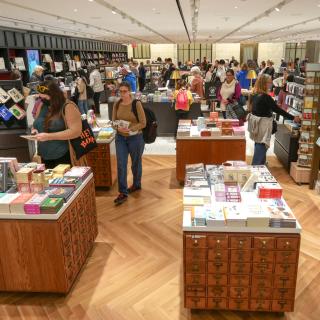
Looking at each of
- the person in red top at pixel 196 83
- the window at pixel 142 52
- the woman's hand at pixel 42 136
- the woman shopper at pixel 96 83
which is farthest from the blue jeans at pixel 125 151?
the window at pixel 142 52

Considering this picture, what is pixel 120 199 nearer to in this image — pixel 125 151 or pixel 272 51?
pixel 125 151

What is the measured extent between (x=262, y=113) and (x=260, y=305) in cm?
305

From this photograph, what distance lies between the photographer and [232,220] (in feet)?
8.53

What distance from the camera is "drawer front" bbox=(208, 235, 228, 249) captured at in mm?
2623

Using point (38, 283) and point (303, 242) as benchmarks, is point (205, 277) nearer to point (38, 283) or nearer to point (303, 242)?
point (38, 283)

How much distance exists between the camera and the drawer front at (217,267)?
2678mm

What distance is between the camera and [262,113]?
5.16 meters

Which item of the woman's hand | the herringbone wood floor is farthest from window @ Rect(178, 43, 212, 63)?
the woman's hand

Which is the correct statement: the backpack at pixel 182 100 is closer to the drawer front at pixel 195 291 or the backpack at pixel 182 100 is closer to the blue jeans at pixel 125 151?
the blue jeans at pixel 125 151

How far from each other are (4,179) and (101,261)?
121 centimetres

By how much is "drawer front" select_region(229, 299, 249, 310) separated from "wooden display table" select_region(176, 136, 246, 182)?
2698 millimetres

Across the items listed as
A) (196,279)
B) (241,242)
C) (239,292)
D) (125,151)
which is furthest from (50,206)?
(125,151)

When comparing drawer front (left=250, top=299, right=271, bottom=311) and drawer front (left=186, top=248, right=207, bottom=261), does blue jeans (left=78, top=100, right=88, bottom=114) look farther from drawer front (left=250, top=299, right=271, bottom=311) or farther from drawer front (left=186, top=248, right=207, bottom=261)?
drawer front (left=250, top=299, right=271, bottom=311)

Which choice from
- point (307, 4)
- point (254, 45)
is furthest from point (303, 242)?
point (254, 45)
